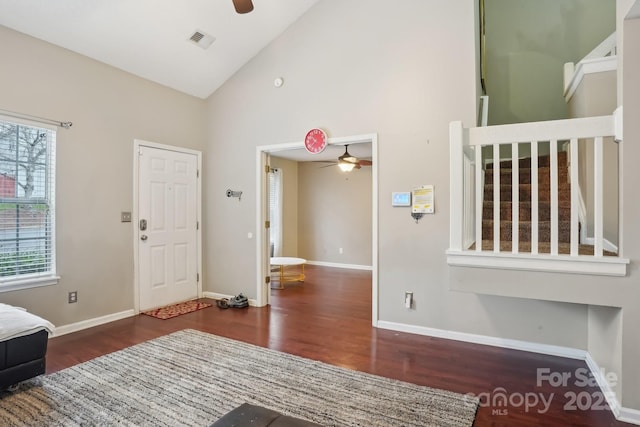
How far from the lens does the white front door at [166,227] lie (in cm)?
441

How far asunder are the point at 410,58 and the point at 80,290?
442 centimetres

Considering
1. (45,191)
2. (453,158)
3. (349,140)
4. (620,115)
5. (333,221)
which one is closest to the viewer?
(620,115)

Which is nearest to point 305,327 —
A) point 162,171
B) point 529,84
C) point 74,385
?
point 74,385

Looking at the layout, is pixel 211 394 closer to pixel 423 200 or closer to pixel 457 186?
pixel 457 186

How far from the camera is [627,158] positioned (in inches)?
84.3

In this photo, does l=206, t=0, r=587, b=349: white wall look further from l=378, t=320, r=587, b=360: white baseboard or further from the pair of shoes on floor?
the pair of shoes on floor

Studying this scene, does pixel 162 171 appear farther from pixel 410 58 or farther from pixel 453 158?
pixel 453 158

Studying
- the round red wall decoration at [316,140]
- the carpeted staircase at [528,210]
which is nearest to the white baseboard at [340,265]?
the carpeted staircase at [528,210]

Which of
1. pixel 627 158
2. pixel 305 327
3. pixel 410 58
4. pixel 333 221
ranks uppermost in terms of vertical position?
pixel 410 58

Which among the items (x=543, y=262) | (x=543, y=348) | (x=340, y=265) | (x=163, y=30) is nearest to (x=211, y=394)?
(x=543, y=262)

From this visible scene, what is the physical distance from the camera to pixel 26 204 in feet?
11.1

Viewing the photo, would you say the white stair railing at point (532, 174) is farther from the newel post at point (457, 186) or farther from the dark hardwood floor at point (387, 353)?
the dark hardwood floor at point (387, 353)

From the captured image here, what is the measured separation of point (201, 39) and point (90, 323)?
11.6 feet

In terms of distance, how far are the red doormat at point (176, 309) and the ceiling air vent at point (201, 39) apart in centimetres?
335
